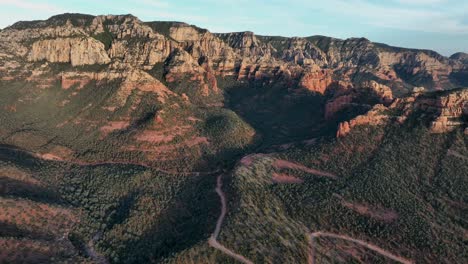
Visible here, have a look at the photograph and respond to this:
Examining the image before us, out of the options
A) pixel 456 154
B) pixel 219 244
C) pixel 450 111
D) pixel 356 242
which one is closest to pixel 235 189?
pixel 219 244

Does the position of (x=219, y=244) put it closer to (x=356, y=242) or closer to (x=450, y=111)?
(x=356, y=242)

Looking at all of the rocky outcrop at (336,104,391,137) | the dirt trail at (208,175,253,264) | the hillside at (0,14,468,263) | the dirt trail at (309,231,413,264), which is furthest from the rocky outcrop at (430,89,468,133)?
the dirt trail at (208,175,253,264)

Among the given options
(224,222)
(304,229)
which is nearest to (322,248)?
(304,229)

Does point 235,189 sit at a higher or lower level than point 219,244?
higher

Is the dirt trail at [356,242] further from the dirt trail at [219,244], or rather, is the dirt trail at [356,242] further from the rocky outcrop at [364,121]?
the rocky outcrop at [364,121]

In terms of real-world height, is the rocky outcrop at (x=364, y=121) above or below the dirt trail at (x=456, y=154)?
above

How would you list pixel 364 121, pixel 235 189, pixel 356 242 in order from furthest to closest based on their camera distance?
1. pixel 364 121
2. pixel 235 189
3. pixel 356 242

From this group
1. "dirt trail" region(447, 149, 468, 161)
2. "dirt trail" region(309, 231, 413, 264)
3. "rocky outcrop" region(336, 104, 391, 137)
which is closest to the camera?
"dirt trail" region(309, 231, 413, 264)

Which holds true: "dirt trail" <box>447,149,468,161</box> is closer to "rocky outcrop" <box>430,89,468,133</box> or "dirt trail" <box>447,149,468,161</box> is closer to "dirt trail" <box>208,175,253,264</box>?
"rocky outcrop" <box>430,89,468,133</box>

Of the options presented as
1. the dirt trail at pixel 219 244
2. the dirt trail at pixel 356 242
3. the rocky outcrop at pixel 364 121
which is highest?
the rocky outcrop at pixel 364 121

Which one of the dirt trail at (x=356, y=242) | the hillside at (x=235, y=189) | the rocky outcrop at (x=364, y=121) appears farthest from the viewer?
the rocky outcrop at (x=364, y=121)

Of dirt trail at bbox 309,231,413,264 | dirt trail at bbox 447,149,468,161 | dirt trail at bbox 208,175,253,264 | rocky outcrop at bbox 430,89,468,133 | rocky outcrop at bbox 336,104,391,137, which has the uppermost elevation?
rocky outcrop at bbox 430,89,468,133

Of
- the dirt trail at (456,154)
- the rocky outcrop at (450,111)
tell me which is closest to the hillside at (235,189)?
the dirt trail at (456,154)
